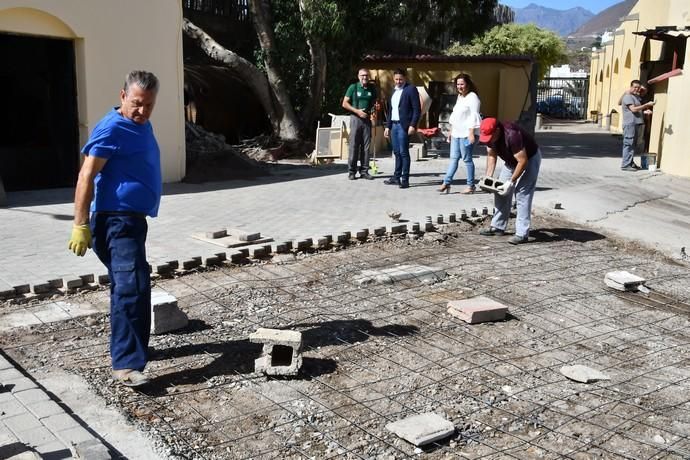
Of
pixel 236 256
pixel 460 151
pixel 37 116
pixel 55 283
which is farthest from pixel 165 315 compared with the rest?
pixel 37 116

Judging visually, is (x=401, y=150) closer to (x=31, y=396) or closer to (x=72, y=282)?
(x=72, y=282)

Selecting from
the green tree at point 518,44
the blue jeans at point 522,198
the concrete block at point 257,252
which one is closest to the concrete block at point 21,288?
the concrete block at point 257,252

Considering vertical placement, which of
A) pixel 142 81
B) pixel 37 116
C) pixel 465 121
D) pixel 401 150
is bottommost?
pixel 401 150

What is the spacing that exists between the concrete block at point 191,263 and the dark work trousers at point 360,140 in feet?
17.5

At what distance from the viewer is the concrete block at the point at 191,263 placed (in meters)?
6.05

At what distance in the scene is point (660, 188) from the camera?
38.8 ft

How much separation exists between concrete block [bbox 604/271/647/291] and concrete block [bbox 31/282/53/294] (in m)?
4.50

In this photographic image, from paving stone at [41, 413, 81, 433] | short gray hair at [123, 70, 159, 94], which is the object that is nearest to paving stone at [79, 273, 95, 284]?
short gray hair at [123, 70, 159, 94]

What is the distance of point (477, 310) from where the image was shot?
4953 mm

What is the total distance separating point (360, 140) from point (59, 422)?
8.41 metres

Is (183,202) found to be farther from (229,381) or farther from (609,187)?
(609,187)

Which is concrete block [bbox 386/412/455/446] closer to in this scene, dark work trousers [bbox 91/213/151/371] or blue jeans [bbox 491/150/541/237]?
dark work trousers [bbox 91/213/151/371]

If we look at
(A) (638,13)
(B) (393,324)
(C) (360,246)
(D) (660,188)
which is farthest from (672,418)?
(A) (638,13)

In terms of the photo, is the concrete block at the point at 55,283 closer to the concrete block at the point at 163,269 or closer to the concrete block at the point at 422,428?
the concrete block at the point at 163,269
